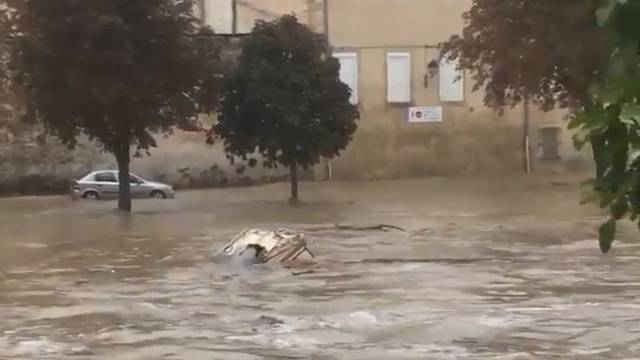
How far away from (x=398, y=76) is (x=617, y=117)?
148ft

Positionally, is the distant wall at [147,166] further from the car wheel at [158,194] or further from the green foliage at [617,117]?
the green foliage at [617,117]

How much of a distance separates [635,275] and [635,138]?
49.5ft

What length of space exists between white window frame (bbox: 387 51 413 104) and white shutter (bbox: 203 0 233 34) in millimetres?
6274

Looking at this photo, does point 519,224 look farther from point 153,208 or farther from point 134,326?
point 134,326

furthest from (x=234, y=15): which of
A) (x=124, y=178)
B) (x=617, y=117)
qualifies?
(x=617, y=117)

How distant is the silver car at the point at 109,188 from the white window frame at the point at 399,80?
9.33 m

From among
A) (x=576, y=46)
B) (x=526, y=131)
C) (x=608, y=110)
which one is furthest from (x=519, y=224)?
(x=608, y=110)

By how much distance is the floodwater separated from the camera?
456 inches

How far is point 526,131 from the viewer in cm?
4781

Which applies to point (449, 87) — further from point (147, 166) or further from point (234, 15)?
point (147, 166)

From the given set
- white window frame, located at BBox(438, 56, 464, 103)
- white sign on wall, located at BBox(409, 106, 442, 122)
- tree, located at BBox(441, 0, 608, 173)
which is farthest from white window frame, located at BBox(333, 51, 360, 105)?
tree, located at BBox(441, 0, 608, 173)

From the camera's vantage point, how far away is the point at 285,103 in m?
37.1

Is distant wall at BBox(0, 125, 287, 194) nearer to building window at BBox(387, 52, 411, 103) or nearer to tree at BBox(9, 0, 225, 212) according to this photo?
building window at BBox(387, 52, 411, 103)

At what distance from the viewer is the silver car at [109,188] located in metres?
42.8
